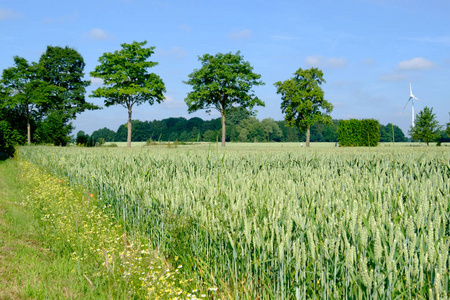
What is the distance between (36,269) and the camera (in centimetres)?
459

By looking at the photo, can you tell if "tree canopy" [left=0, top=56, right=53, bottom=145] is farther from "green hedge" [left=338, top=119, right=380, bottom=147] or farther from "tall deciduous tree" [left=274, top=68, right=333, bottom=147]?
"green hedge" [left=338, top=119, right=380, bottom=147]

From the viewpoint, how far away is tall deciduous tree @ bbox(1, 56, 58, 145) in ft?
122

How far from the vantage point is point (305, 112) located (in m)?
41.6

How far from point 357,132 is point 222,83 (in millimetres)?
18106

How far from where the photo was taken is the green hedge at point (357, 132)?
41.0m

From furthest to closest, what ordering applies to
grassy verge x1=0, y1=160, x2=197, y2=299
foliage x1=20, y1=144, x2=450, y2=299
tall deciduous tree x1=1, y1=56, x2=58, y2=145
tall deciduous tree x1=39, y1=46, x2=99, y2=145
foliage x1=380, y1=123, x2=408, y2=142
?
foliage x1=380, y1=123, x2=408, y2=142 < tall deciduous tree x1=39, y1=46, x2=99, y2=145 < tall deciduous tree x1=1, y1=56, x2=58, y2=145 < grassy verge x1=0, y1=160, x2=197, y2=299 < foliage x1=20, y1=144, x2=450, y2=299

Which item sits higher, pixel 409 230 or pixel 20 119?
pixel 20 119

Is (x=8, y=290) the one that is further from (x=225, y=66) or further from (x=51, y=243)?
(x=225, y=66)

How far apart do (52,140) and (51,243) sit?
41.5m

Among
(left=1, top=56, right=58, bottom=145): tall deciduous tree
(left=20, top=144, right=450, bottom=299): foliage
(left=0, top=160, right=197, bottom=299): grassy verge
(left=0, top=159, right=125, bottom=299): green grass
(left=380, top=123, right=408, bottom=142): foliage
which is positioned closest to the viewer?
(left=20, top=144, right=450, bottom=299): foliage

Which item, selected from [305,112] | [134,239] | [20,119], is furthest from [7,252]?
[20,119]

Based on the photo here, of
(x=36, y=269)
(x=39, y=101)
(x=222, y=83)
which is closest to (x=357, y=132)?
(x=222, y=83)

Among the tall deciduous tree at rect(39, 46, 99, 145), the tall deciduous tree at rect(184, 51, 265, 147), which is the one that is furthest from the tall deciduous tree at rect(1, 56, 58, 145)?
the tall deciduous tree at rect(184, 51, 265, 147)

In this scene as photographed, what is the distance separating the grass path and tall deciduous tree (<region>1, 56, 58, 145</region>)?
35.8 m
